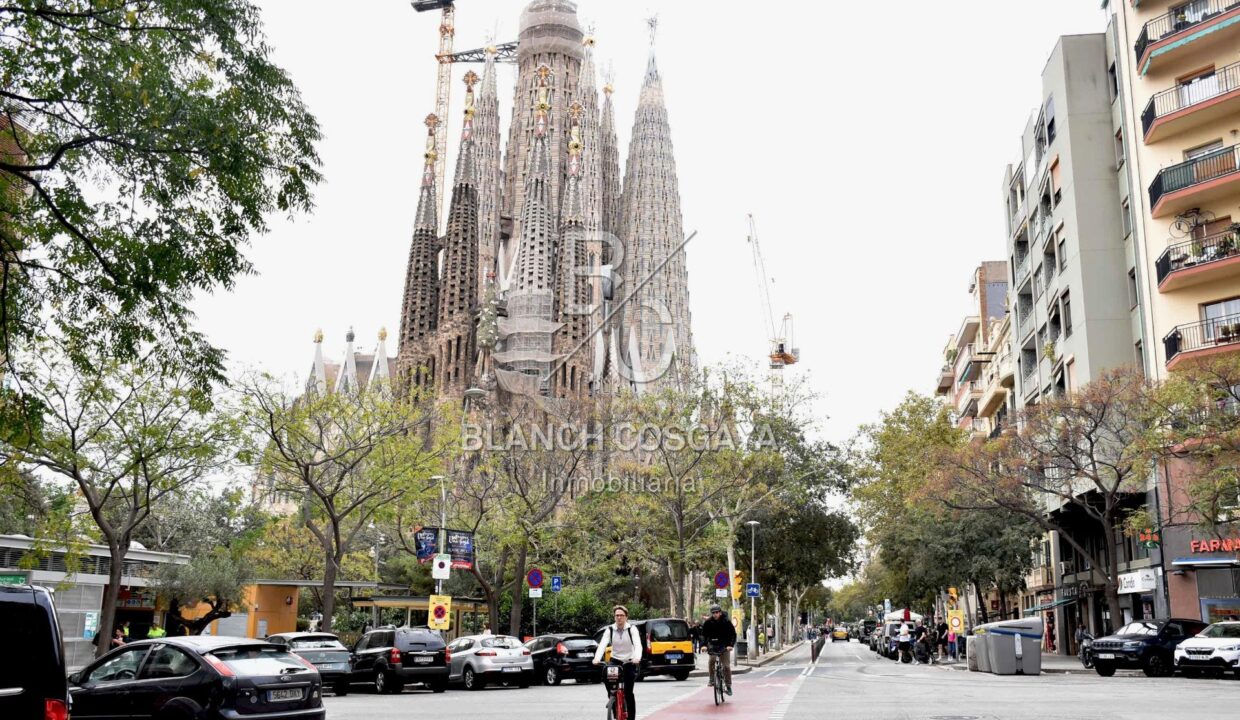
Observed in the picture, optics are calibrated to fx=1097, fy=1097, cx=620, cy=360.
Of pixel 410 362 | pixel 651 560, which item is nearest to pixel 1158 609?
pixel 651 560

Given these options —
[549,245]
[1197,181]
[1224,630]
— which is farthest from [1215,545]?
[549,245]

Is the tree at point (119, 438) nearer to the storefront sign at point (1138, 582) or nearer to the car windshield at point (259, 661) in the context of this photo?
the car windshield at point (259, 661)

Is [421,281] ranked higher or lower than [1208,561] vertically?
higher

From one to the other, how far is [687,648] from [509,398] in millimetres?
55790

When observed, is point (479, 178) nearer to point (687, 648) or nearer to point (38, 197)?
point (687, 648)

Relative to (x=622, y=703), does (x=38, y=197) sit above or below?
above

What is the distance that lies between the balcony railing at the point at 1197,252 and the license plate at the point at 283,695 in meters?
31.1

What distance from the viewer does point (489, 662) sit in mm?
25297

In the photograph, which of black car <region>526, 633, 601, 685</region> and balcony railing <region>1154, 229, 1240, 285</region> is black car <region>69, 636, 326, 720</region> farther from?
balcony railing <region>1154, 229, 1240, 285</region>

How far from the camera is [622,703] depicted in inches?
493

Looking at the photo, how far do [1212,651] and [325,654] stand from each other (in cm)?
1922

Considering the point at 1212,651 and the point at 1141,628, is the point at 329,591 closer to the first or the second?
the point at 1141,628

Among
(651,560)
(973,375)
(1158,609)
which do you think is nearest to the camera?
(1158,609)

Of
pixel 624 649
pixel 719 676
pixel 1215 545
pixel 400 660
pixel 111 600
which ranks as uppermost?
pixel 1215 545
